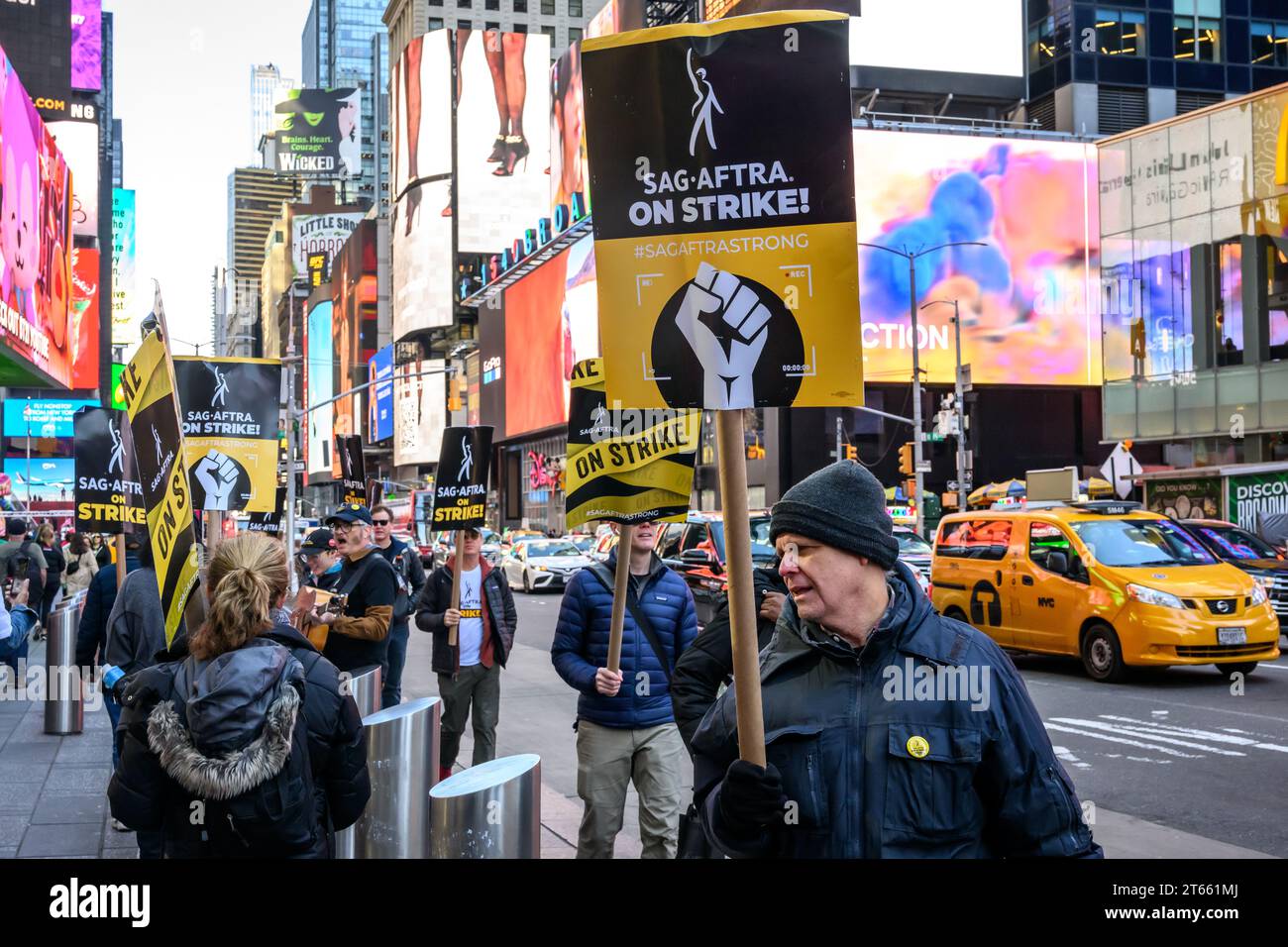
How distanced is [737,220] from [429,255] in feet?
345

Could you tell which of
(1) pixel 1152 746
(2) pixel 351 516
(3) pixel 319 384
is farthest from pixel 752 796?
(3) pixel 319 384

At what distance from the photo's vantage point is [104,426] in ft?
47.6

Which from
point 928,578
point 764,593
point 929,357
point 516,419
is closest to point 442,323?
point 516,419

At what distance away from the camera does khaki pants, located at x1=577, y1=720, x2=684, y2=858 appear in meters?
6.11

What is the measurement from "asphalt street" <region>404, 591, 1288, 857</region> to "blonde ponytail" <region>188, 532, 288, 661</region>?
13.5ft

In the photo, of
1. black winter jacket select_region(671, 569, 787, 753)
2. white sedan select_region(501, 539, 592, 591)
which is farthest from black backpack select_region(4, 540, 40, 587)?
white sedan select_region(501, 539, 592, 591)

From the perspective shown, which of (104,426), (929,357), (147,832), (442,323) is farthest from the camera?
(442,323)

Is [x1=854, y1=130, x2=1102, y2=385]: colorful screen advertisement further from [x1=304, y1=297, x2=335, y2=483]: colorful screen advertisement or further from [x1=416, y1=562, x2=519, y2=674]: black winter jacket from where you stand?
[x1=304, y1=297, x2=335, y2=483]: colorful screen advertisement

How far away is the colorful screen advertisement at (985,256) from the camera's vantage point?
187 ft

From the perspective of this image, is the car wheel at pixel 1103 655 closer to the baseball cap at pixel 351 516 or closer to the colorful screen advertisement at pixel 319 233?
the baseball cap at pixel 351 516

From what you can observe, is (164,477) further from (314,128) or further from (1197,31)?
(314,128)

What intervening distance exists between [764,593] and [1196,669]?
12.5m

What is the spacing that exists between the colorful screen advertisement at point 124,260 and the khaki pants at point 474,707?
12997 cm
